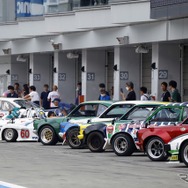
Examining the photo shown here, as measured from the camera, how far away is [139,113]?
861 inches

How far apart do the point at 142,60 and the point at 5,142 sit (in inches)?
413

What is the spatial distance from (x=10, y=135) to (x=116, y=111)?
17.7 feet

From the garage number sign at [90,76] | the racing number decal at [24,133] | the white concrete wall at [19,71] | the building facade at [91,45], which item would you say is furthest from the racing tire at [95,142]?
the white concrete wall at [19,71]

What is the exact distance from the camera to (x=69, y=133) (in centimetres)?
2398

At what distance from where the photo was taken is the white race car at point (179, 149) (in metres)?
17.8

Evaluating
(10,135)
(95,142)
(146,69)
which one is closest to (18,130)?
(10,135)

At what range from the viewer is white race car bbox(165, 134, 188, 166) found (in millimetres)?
17812

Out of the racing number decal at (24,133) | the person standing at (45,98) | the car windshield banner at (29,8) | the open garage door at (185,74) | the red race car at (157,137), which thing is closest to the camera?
the red race car at (157,137)

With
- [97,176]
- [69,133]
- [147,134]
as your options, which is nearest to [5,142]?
[69,133]

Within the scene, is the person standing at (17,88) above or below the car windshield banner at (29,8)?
below

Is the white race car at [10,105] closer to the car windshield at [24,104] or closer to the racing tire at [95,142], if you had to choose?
the car windshield at [24,104]

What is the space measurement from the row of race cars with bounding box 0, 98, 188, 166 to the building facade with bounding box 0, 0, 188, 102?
611 cm

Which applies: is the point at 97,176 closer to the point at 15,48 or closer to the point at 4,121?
the point at 4,121

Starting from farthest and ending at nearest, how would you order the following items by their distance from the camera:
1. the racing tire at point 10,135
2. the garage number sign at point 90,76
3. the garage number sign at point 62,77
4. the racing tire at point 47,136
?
the garage number sign at point 62,77 → the garage number sign at point 90,76 → the racing tire at point 10,135 → the racing tire at point 47,136
